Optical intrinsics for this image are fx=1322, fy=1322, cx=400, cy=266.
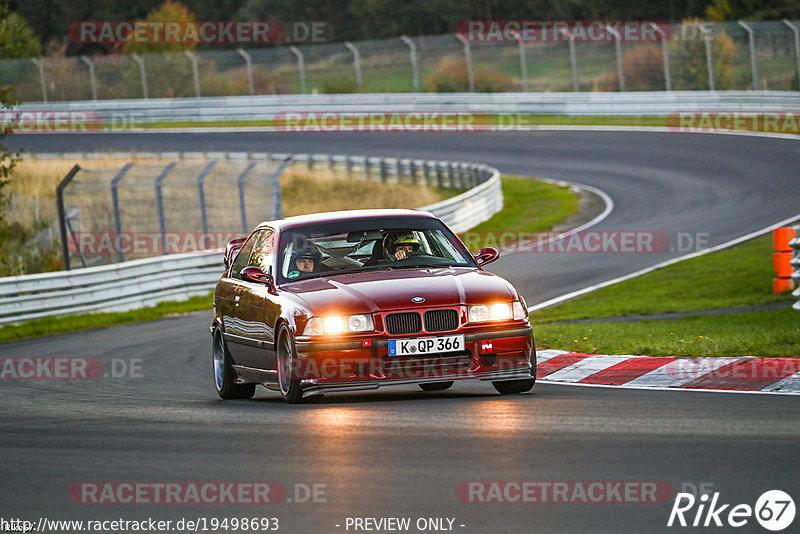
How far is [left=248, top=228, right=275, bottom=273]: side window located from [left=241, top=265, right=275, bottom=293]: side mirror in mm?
106

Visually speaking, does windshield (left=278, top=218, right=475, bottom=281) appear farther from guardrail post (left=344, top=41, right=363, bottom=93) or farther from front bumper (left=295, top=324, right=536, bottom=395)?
guardrail post (left=344, top=41, right=363, bottom=93)

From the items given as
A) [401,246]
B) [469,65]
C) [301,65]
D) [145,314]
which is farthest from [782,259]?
[301,65]

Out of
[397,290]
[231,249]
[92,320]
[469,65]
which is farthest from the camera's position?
[469,65]

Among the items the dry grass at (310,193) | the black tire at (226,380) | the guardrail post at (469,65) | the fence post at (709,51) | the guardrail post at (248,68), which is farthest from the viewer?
A: the guardrail post at (248,68)

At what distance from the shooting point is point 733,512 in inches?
221

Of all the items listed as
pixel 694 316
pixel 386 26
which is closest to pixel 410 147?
pixel 694 316

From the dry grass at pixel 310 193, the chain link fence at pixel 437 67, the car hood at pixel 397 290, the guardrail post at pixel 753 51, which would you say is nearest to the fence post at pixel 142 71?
the chain link fence at pixel 437 67

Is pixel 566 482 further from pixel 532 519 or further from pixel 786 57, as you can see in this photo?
pixel 786 57

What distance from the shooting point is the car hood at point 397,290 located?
30.8 ft

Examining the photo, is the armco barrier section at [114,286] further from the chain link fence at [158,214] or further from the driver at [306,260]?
the driver at [306,260]

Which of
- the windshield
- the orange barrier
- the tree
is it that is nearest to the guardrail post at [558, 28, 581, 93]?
the tree

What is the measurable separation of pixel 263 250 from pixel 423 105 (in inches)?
1398

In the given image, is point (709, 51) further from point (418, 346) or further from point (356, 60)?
point (418, 346)

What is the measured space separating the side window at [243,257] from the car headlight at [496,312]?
2.84m
